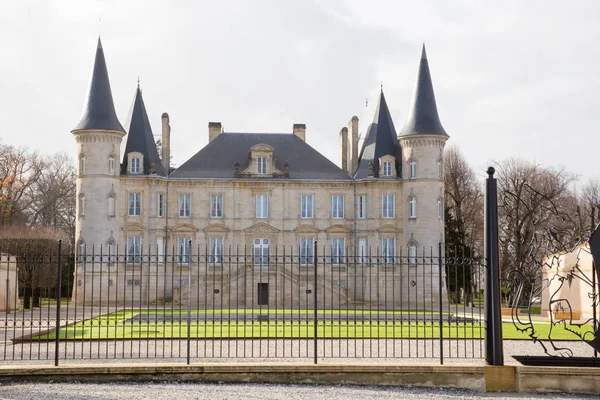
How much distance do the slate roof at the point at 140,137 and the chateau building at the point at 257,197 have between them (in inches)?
2.8

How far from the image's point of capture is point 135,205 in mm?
49656

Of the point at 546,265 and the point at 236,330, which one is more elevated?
the point at 546,265

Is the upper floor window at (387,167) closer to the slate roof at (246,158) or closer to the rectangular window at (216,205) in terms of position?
the slate roof at (246,158)

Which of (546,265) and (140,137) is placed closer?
(546,265)

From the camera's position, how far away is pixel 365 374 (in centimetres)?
1439

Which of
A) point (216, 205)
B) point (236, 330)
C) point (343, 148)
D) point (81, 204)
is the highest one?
point (343, 148)

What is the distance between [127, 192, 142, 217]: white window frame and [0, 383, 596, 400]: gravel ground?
3593 centimetres

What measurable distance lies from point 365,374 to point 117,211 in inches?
1442

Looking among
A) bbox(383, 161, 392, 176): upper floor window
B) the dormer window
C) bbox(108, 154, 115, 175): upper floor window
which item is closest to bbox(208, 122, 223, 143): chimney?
the dormer window

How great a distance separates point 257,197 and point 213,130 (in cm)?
588

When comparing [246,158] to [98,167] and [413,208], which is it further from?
[413,208]

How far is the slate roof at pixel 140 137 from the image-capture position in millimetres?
50344

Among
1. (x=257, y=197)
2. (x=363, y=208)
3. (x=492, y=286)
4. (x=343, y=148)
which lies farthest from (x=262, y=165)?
(x=492, y=286)

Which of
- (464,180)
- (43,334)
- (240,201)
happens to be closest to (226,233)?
(240,201)
